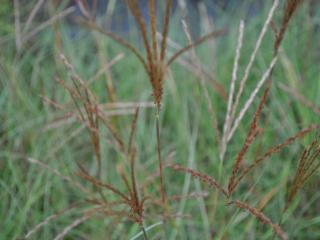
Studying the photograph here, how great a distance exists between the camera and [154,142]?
177 centimetres

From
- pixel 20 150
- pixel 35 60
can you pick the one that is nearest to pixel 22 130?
pixel 20 150

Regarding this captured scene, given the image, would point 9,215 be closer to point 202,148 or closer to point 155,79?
point 202,148

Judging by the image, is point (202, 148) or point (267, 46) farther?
point (267, 46)

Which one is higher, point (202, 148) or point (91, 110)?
point (91, 110)

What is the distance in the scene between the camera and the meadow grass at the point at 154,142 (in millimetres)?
1413

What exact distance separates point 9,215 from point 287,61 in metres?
1.01

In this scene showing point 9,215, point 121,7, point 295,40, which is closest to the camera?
point 9,215

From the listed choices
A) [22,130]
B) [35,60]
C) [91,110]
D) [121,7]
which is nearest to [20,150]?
[22,130]

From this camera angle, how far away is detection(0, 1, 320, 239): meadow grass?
1.41 meters

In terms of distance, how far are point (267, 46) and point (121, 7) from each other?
75cm

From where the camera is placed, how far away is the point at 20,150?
5.47 feet

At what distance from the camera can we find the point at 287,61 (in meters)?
1.75

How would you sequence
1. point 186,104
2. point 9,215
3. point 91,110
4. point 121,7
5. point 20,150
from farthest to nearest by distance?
point 121,7
point 186,104
point 20,150
point 9,215
point 91,110

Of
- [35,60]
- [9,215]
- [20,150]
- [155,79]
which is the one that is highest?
[155,79]
